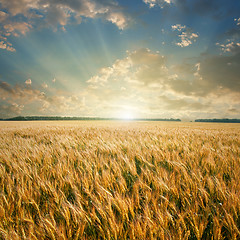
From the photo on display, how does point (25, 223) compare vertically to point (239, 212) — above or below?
below

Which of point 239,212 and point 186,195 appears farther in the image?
point 186,195

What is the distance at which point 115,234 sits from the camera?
36.6 inches

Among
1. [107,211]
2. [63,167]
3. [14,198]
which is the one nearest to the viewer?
[107,211]

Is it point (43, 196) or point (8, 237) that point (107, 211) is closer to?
point (8, 237)

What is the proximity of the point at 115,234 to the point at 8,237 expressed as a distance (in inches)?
27.0

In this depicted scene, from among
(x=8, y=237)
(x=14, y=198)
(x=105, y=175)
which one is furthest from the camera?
(x=105, y=175)

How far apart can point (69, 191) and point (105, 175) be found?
481mm

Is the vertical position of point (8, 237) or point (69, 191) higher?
point (8, 237)

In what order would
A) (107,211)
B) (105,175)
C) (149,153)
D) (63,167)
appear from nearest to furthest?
(107,211)
(105,175)
(63,167)
(149,153)

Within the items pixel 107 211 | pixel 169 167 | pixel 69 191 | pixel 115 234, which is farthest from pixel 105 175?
pixel 169 167

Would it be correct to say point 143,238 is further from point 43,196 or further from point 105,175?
point 43,196

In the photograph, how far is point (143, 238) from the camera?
911 mm

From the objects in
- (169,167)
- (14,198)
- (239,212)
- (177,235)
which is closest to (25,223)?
(14,198)

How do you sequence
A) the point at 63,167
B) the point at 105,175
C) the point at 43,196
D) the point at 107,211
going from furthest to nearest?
the point at 63,167 → the point at 105,175 → the point at 43,196 → the point at 107,211
